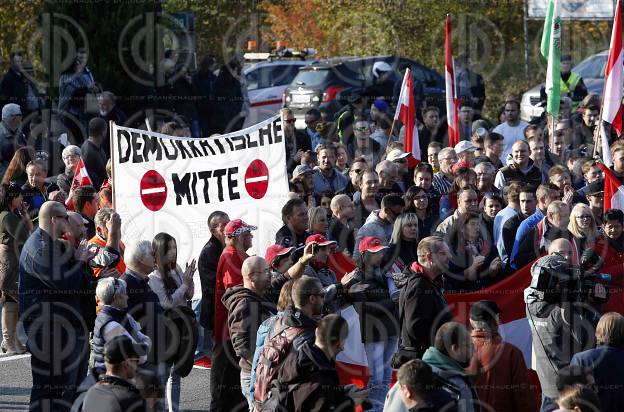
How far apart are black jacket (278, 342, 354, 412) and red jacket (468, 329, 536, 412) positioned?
0.98 metres

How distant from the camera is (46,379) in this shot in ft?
32.4

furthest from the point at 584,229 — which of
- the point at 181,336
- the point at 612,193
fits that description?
the point at 181,336

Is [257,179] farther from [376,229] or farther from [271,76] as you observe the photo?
[271,76]

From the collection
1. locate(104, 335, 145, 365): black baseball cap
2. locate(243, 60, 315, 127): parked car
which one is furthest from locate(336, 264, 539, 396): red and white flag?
locate(243, 60, 315, 127): parked car

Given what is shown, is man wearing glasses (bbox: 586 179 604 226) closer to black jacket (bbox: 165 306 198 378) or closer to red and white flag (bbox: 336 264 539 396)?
red and white flag (bbox: 336 264 539 396)

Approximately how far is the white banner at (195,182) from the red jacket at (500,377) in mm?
3696

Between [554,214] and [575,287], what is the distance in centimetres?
181

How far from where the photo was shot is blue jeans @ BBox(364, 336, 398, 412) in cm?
1038

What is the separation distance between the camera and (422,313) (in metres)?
9.24

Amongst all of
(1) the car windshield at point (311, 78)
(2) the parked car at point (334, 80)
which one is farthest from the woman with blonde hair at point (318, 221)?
(1) the car windshield at point (311, 78)

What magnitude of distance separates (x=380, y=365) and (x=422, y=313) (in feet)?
4.22

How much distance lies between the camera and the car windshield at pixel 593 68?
29503 mm

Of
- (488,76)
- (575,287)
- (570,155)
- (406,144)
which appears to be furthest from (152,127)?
(488,76)

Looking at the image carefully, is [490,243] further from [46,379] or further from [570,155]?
[570,155]
